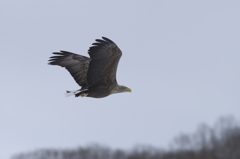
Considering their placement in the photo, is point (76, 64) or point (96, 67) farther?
point (76, 64)

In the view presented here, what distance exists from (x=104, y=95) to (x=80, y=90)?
58cm

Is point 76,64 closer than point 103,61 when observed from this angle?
No

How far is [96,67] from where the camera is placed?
49.8ft

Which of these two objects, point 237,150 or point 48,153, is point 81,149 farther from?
point 237,150

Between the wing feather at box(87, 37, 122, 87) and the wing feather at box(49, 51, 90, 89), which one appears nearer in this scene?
the wing feather at box(87, 37, 122, 87)

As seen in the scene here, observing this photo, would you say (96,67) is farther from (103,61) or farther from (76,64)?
(76,64)

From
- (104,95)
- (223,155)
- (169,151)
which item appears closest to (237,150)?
(223,155)

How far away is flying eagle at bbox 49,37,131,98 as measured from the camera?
48.7ft

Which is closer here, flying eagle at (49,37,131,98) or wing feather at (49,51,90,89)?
flying eagle at (49,37,131,98)

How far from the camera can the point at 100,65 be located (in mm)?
15078

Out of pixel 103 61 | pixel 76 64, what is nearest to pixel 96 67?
pixel 103 61

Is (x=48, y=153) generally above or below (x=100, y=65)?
above

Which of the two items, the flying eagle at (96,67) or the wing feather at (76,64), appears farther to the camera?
the wing feather at (76,64)

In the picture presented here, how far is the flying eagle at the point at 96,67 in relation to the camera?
14.8 m
